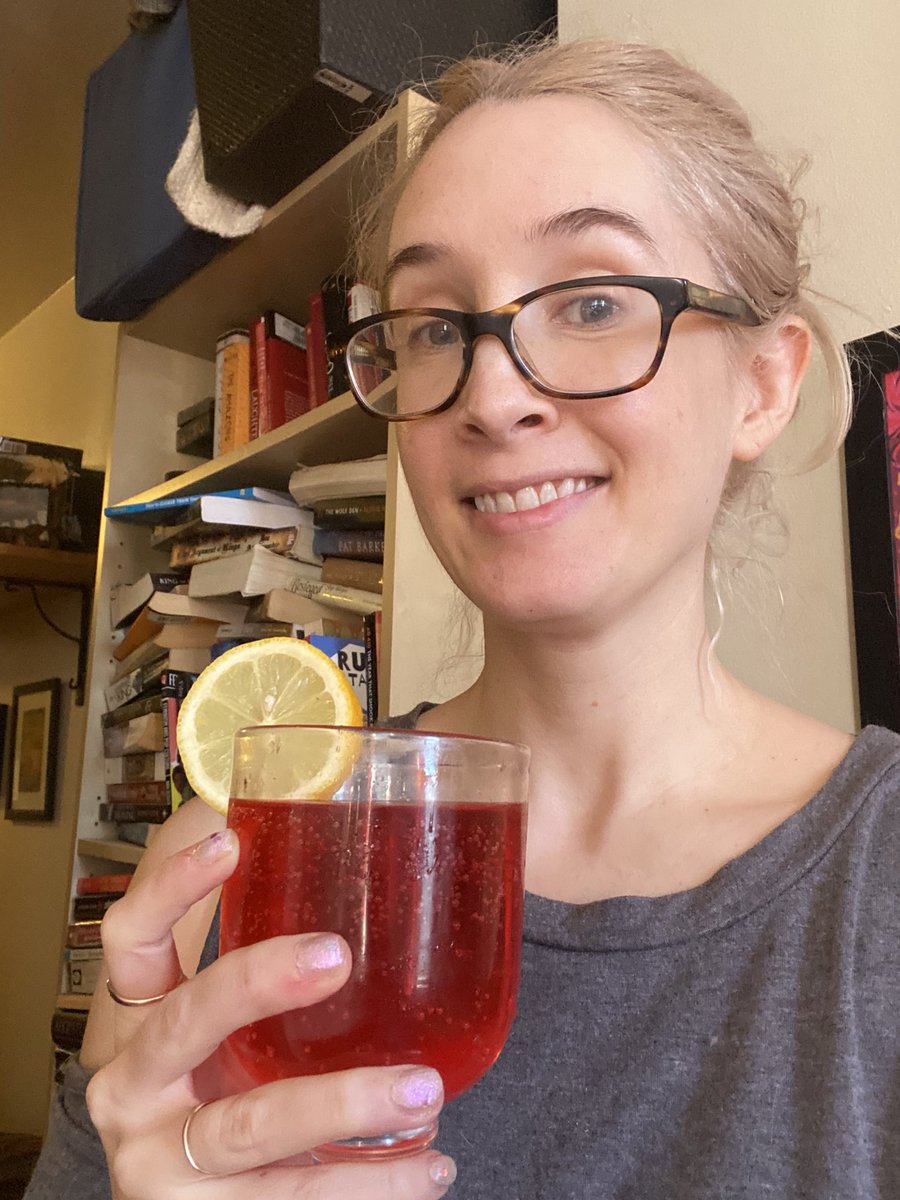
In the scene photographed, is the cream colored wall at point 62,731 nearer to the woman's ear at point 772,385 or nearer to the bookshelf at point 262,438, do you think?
the bookshelf at point 262,438

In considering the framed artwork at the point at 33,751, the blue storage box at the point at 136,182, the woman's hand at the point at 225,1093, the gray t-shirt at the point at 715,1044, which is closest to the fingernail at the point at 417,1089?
the woman's hand at the point at 225,1093

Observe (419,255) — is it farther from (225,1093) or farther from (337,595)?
(337,595)

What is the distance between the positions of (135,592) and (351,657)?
32.2 inches

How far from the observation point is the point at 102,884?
6.37 ft

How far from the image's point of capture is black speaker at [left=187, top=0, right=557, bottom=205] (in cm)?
134

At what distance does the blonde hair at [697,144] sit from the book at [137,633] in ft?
4.04

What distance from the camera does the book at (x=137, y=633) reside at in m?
1.95

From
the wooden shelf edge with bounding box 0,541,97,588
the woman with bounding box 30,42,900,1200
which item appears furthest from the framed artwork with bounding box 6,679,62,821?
the woman with bounding box 30,42,900,1200

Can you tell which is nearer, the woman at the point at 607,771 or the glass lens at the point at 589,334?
the woman at the point at 607,771

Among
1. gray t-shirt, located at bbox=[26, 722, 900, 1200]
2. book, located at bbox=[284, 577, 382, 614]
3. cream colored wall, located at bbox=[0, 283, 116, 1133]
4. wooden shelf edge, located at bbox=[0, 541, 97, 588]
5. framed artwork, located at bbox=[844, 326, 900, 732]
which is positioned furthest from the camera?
cream colored wall, located at bbox=[0, 283, 116, 1133]

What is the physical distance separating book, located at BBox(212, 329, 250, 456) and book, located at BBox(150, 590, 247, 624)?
35cm

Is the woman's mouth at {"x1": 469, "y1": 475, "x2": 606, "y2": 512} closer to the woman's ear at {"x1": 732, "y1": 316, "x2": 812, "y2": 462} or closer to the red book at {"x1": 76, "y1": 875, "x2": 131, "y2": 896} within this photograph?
the woman's ear at {"x1": 732, "y1": 316, "x2": 812, "y2": 462}

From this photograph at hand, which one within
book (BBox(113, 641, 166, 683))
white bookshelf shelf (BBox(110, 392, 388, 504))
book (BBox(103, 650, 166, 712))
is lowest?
book (BBox(103, 650, 166, 712))

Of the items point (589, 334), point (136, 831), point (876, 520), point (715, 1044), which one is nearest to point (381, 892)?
point (715, 1044)
